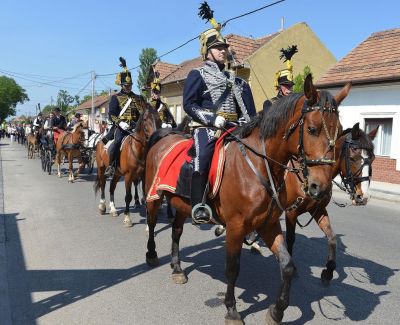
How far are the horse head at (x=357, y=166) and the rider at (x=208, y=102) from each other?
1593mm

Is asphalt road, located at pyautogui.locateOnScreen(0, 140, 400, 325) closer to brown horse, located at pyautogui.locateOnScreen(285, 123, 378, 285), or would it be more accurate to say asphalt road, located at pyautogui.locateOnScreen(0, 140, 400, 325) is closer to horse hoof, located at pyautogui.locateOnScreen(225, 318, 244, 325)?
horse hoof, located at pyautogui.locateOnScreen(225, 318, 244, 325)

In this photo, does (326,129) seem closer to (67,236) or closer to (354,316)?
(354,316)

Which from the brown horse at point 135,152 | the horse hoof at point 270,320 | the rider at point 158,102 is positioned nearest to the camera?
the horse hoof at point 270,320

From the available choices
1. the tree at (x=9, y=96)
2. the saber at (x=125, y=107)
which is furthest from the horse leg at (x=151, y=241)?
the tree at (x=9, y=96)

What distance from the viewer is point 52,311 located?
412 centimetres

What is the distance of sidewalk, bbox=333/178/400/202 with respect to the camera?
12523mm

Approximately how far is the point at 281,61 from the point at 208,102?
22890 mm

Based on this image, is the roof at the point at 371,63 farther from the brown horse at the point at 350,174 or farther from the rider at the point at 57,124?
the rider at the point at 57,124

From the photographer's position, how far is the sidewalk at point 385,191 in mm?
12523

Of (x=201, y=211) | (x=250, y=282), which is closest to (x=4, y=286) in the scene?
(x=201, y=211)

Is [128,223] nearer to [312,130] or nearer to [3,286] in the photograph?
[3,286]

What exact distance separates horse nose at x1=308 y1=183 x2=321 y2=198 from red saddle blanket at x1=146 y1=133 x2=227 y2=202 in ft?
3.65

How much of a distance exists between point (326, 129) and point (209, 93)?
160cm

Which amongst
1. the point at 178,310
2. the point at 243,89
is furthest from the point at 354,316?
the point at 243,89
